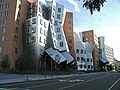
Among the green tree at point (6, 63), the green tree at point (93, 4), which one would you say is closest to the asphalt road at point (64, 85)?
the green tree at point (93, 4)

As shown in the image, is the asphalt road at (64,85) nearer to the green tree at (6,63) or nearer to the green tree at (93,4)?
the green tree at (93,4)

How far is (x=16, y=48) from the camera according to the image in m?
43.1

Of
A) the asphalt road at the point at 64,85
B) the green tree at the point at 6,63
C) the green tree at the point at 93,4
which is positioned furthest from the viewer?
the green tree at the point at 6,63

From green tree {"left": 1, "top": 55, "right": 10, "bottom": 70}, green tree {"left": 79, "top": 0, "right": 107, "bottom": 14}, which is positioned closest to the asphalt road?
green tree {"left": 79, "top": 0, "right": 107, "bottom": 14}

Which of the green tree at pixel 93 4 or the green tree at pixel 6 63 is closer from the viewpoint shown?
the green tree at pixel 93 4

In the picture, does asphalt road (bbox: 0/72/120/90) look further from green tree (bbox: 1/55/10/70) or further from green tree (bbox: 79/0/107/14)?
green tree (bbox: 1/55/10/70)

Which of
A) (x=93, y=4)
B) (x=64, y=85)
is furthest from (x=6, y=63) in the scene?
(x=93, y=4)

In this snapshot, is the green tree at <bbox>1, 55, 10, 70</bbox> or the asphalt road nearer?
the asphalt road

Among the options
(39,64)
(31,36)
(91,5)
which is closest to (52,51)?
(39,64)

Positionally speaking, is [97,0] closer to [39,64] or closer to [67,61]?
[39,64]

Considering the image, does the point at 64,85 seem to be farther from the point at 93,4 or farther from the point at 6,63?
the point at 6,63

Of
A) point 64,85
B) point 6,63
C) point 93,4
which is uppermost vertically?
point 93,4


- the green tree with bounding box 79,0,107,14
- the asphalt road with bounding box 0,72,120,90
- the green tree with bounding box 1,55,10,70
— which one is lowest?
the asphalt road with bounding box 0,72,120,90

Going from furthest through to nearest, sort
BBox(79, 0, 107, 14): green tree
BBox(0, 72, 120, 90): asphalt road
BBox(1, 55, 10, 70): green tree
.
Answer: BBox(1, 55, 10, 70): green tree < BBox(0, 72, 120, 90): asphalt road < BBox(79, 0, 107, 14): green tree
